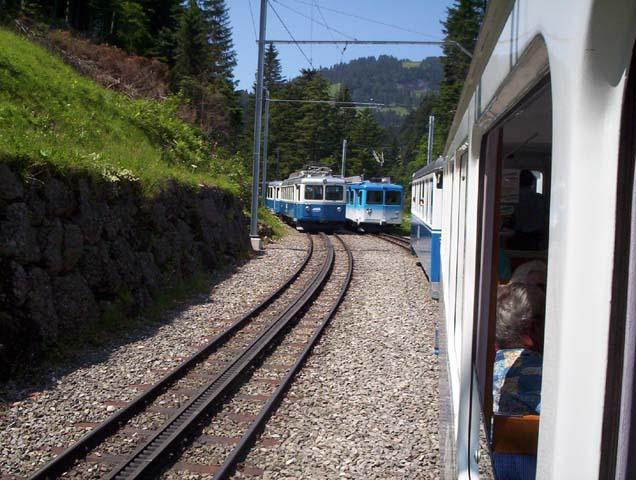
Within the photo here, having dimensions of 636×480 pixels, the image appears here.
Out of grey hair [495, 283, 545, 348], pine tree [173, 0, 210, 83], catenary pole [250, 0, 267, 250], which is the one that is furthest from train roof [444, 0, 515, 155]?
pine tree [173, 0, 210, 83]

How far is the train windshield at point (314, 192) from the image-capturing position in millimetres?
29641

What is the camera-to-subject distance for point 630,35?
1.00m

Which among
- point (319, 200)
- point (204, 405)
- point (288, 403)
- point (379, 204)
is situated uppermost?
point (319, 200)

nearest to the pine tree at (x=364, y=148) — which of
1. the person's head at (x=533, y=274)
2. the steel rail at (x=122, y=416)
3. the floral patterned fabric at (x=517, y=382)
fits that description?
the steel rail at (x=122, y=416)

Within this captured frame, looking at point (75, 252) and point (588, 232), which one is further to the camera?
point (75, 252)

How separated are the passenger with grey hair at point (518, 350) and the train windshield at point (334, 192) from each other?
26.4m

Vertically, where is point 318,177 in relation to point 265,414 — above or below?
above

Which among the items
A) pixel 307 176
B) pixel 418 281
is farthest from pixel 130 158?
pixel 307 176

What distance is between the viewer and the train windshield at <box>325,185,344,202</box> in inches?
1171

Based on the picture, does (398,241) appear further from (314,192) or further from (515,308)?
(515,308)

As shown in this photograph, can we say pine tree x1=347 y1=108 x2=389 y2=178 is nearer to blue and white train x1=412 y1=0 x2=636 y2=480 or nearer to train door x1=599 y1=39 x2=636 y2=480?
blue and white train x1=412 y1=0 x2=636 y2=480

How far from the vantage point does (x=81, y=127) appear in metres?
13.6

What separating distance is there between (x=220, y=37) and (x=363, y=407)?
2512 inches

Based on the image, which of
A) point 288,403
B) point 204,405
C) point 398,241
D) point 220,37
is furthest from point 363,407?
point 220,37
